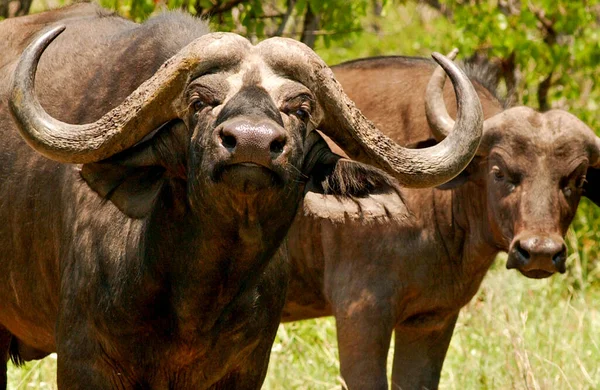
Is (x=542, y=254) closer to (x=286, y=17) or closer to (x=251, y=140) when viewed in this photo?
(x=286, y=17)

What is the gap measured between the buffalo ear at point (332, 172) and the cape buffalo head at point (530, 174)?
6.63 feet

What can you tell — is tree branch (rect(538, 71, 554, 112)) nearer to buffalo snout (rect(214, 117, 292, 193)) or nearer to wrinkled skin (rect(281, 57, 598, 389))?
wrinkled skin (rect(281, 57, 598, 389))

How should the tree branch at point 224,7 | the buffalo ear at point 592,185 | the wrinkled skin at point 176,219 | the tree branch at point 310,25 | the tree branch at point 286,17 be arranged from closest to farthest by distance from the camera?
1. the wrinkled skin at point 176,219
2. the buffalo ear at point 592,185
3. the tree branch at point 286,17
4. the tree branch at point 224,7
5. the tree branch at point 310,25

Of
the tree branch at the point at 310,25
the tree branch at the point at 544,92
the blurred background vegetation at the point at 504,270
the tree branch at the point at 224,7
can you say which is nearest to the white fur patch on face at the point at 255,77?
the blurred background vegetation at the point at 504,270

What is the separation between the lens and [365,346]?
729 centimetres

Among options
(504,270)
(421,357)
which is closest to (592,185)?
(421,357)

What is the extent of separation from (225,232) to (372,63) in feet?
12.1

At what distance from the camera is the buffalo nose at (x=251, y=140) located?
4.19 m

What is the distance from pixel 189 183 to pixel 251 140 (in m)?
0.58

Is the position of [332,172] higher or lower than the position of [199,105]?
lower

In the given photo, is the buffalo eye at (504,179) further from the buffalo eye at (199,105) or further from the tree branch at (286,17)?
the buffalo eye at (199,105)

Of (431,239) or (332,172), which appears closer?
(332,172)

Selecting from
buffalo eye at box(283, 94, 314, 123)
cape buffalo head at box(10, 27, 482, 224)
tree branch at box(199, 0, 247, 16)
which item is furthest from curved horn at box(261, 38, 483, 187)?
tree branch at box(199, 0, 247, 16)

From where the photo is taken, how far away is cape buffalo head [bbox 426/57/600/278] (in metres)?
6.82
